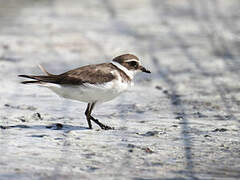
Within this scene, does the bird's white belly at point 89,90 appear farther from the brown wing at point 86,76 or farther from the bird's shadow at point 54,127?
the bird's shadow at point 54,127

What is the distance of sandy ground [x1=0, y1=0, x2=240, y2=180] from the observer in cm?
575

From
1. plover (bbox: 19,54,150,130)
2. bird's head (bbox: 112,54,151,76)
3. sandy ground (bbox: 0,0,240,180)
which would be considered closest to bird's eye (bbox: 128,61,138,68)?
bird's head (bbox: 112,54,151,76)

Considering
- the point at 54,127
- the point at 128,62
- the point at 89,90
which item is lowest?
the point at 54,127

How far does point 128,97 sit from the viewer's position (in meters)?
9.10

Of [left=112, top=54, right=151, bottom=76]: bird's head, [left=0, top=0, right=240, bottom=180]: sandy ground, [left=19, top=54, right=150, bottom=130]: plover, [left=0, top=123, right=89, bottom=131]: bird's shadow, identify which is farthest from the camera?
[left=112, top=54, right=151, bottom=76]: bird's head

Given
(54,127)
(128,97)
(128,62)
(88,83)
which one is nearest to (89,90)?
(88,83)

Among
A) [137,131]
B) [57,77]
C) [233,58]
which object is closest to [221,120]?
[137,131]

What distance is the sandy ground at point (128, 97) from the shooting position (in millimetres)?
5754

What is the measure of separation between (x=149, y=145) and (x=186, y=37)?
25.4 feet

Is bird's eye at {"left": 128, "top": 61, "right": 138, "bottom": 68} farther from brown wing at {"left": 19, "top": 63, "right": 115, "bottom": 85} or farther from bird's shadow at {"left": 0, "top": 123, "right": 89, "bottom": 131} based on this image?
bird's shadow at {"left": 0, "top": 123, "right": 89, "bottom": 131}

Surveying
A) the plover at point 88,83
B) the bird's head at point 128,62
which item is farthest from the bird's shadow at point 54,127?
the bird's head at point 128,62

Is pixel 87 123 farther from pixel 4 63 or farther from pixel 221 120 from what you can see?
pixel 4 63

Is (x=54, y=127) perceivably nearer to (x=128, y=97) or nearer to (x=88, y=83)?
(x=88, y=83)

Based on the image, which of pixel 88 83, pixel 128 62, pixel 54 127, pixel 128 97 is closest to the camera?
pixel 88 83
